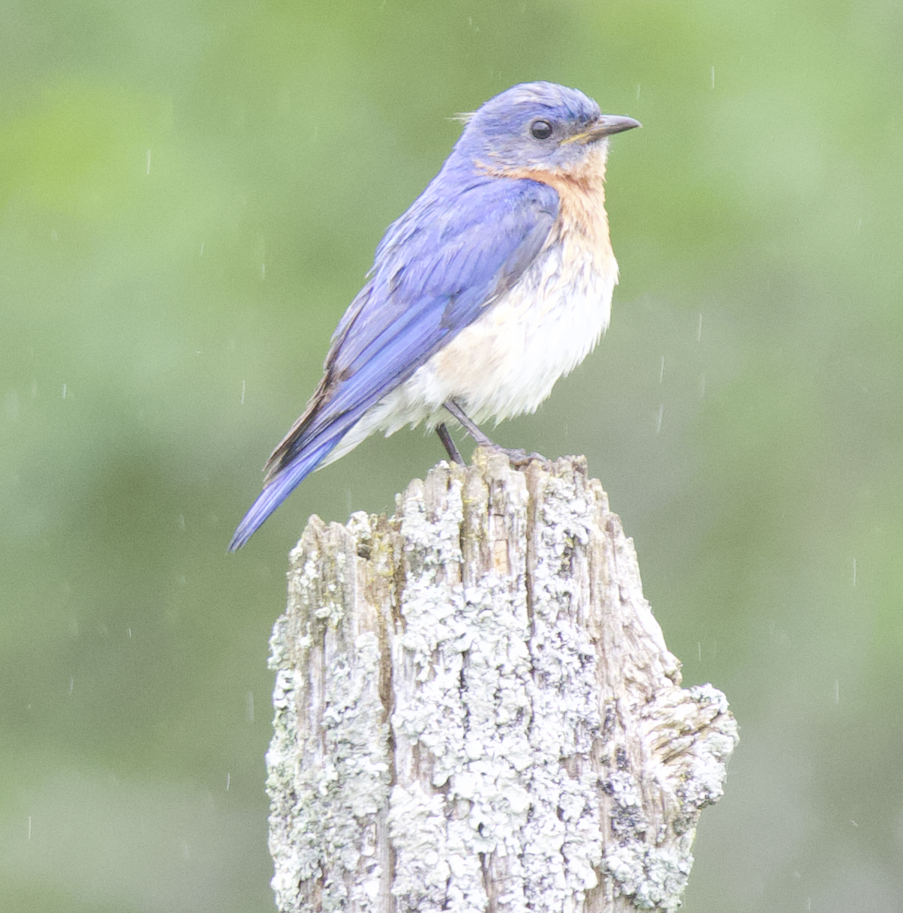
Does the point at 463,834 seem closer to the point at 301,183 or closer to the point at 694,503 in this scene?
the point at 301,183

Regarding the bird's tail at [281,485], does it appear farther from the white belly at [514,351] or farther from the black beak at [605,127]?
the black beak at [605,127]

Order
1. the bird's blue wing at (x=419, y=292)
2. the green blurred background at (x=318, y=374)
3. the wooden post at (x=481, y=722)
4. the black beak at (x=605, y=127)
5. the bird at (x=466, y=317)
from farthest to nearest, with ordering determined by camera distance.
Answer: the green blurred background at (x=318, y=374) < the black beak at (x=605, y=127) < the bird at (x=466, y=317) < the bird's blue wing at (x=419, y=292) < the wooden post at (x=481, y=722)

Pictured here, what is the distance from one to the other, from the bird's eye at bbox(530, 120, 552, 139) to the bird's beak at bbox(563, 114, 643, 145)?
0.29 ft

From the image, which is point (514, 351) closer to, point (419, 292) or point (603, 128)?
point (419, 292)

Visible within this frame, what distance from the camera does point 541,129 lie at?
588 cm

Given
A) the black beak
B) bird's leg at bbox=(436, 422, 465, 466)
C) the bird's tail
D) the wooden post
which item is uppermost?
the black beak

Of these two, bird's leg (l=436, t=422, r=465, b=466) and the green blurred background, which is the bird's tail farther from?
the green blurred background

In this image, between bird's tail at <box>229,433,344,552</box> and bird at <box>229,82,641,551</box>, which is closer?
bird's tail at <box>229,433,344,552</box>

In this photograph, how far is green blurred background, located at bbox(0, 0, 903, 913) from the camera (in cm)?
614

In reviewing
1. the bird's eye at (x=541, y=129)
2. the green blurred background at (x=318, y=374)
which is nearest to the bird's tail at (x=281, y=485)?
the green blurred background at (x=318, y=374)

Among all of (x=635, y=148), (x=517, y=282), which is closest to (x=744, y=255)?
(x=635, y=148)

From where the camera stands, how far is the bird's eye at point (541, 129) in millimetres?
5871

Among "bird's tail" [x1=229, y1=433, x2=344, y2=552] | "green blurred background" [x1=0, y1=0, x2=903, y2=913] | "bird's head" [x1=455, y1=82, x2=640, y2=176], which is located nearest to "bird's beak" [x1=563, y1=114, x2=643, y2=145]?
"bird's head" [x1=455, y1=82, x2=640, y2=176]

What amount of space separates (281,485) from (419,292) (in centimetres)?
100
